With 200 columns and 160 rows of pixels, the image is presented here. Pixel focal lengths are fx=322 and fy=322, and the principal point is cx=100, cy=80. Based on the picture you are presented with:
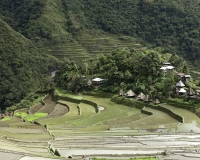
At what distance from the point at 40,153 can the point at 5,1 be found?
82782 millimetres

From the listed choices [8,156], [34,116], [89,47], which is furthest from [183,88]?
[89,47]

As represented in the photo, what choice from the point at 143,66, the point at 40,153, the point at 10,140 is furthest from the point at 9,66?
the point at 40,153

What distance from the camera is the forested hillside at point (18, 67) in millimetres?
54125

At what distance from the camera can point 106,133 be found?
25078 mm

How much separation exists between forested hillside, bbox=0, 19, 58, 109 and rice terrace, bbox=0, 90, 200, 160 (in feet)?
59.5

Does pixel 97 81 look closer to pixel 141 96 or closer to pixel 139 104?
pixel 141 96

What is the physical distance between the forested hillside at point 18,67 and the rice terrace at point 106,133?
1813 centimetres

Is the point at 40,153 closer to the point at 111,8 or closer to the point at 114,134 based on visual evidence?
the point at 114,134

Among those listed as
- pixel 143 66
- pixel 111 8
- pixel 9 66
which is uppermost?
pixel 111 8

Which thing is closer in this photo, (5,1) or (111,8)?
(111,8)

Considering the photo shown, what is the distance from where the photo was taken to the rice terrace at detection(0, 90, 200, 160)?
2005 cm

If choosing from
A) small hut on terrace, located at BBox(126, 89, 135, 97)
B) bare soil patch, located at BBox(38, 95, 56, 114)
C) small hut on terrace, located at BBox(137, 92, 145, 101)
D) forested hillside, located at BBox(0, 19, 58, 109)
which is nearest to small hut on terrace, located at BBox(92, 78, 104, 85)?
bare soil patch, located at BBox(38, 95, 56, 114)

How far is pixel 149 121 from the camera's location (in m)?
28.0

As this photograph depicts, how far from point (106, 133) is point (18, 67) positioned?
37.2 meters
